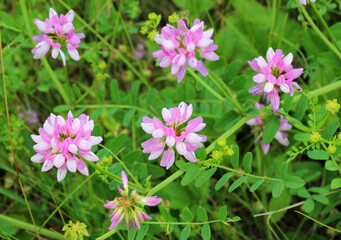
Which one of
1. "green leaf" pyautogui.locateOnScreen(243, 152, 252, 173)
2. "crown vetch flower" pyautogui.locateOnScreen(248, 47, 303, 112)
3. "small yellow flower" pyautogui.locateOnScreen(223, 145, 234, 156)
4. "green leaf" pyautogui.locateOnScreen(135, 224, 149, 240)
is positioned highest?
"crown vetch flower" pyautogui.locateOnScreen(248, 47, 303, 112)

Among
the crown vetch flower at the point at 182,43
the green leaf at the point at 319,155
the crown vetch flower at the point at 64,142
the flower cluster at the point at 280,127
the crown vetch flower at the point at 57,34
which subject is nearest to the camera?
the crown vetch flower at the point at 64,142

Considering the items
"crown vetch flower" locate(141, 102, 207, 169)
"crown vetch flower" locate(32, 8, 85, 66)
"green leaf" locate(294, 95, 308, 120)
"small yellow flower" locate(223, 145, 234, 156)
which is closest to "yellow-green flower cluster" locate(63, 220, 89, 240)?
"crown vetch flower" locate(141, 102, 207, 169)

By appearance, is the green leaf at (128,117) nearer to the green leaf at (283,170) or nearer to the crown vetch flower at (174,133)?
the crown vetch flower at (174,133)

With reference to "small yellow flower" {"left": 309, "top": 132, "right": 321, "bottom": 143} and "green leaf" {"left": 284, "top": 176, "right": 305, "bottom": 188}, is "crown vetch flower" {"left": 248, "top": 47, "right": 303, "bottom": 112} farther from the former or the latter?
"green leaf" {"left": 284, "top": 176, "right": 305, "bottom": 188}

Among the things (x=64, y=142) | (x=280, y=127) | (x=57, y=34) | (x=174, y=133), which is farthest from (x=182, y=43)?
(x=280, y=127)

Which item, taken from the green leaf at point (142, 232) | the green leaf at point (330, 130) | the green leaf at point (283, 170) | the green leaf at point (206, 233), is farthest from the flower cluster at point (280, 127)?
the green leaf at point (142, 232)
